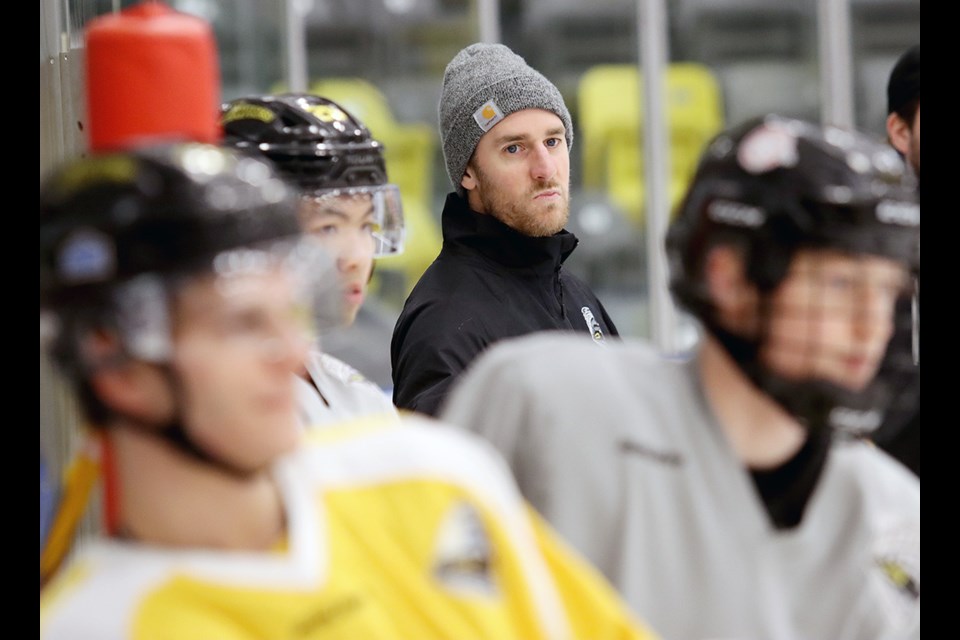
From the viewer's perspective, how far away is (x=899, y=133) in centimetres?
351

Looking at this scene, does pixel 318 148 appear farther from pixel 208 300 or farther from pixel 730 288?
pixel 208 300

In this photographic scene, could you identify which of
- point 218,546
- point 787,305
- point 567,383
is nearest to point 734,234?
point 787,305

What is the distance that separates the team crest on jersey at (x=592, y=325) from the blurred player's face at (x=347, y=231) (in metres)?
1.15

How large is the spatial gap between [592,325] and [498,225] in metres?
0.37

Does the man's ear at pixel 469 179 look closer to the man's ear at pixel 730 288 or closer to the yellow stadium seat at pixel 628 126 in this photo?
the man's ear at pixel 730 288

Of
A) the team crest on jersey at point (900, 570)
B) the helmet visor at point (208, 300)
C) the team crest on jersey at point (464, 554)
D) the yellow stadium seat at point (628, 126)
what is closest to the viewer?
the helmet visor at point (208, 300)

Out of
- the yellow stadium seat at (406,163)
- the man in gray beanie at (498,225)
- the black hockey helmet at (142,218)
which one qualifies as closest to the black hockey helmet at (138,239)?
the black hockey helmet at (142,218)

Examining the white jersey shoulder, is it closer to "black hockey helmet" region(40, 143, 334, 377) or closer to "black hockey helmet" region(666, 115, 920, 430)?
"black hockey helmet" region(666, 115, 920, 430)

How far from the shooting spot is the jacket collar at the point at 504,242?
3.77 m

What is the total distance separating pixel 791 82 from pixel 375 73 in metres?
2.35

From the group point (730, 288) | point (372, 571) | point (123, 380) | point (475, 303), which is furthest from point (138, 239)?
point (475, 303)

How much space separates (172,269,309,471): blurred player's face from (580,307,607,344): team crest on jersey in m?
2.36

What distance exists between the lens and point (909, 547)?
1.99 metres
